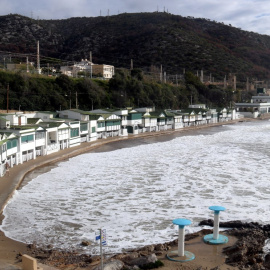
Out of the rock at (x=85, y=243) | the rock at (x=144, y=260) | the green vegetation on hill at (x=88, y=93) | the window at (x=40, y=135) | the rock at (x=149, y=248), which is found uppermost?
the green vegetation on hill at (x=88, y=93)

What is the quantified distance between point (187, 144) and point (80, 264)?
2280 cm

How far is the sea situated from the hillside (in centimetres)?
6818

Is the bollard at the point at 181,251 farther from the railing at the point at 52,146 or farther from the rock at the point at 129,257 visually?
the railing at the point at 52,146

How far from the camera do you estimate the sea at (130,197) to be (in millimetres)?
10453

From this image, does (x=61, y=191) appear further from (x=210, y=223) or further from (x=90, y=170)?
(x=210, y=223)

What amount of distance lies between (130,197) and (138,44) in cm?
9786

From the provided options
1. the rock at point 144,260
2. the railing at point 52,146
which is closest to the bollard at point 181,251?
the rock at point 144,260

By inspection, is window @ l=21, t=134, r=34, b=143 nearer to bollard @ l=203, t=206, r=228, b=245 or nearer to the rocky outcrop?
the rocky outcrop

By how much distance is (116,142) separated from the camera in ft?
100

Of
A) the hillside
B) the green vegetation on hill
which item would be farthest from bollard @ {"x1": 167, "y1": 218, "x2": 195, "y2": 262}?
the hillside

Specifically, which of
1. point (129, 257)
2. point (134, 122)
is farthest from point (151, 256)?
point (134, 122)

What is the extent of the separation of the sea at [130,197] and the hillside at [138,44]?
224 ft

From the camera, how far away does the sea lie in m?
10.5

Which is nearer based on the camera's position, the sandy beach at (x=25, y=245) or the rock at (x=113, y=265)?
the rock at (x=113, y=265)
